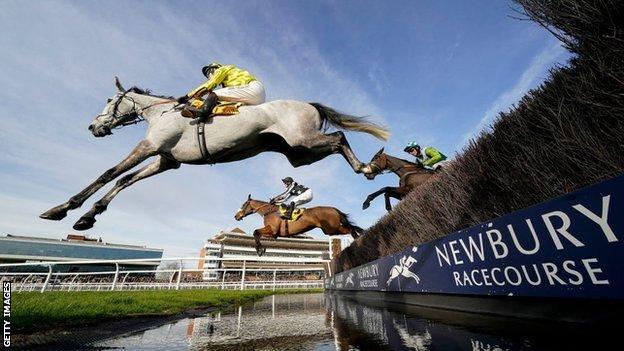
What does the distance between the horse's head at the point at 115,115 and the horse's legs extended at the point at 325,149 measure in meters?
2.71

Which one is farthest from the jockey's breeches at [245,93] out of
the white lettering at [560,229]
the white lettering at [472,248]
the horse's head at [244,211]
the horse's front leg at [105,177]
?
the horse's head at [244,211]

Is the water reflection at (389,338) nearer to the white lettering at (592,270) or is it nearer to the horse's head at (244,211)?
the white lettering at (592,270)

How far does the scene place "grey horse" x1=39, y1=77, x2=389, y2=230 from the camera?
14.9ft

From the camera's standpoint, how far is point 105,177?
455cm

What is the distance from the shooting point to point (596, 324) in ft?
6.46

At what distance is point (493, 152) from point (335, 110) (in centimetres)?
261

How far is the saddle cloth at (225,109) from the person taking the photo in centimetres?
458

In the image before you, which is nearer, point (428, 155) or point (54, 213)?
point (54, 213)

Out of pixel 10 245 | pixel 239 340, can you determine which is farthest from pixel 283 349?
pixel 10 245

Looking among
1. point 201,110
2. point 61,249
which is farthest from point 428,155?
point 61,249

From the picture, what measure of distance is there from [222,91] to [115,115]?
6.27 ft

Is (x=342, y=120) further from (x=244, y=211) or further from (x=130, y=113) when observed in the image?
(x=244, y=211)

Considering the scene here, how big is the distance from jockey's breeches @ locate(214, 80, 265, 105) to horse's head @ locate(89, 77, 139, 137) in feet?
5.26

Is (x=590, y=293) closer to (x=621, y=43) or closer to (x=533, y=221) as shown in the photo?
(x=533, y=221)
